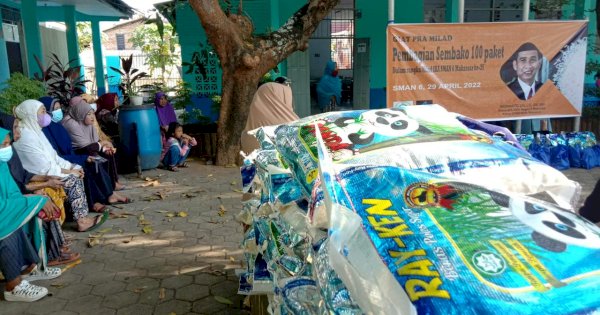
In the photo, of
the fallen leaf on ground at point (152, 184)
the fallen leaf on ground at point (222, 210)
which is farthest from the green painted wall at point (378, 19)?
the fallen leaf on ground at point (222, 210)

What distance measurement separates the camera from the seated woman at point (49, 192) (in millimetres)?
3691

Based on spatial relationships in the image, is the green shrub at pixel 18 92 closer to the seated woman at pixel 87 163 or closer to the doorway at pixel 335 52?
the seated woman at pixel 87 163

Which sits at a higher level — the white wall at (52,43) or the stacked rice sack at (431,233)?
the white wall at (52,43)

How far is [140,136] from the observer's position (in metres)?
6.96

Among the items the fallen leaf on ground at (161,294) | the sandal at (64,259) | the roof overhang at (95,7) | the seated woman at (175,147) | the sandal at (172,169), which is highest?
the roof overhang at (95,7)

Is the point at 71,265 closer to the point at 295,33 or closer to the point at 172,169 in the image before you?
the point at 172,169

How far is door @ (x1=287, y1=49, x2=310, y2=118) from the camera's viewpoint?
401 inches

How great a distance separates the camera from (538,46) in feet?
19.1

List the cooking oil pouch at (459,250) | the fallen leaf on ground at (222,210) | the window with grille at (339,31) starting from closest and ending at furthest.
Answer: the cooking oil pouch at (459,250) → the fallen leaf on ground at (222,210) → the window with grille at (339,31)

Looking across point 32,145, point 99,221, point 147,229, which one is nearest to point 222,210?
point 147,229

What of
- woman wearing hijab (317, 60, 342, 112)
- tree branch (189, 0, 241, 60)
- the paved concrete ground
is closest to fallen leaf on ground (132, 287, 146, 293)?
the paved concrete ground

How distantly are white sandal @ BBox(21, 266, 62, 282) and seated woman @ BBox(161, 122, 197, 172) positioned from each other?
366 cm

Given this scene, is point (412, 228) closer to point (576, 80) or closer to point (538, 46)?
point (538, 46)

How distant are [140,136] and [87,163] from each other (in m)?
1.83
